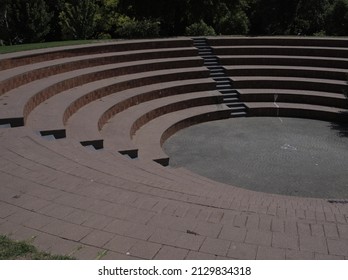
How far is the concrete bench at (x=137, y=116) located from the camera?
955 cm

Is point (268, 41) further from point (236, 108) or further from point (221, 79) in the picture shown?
point (236, 108)

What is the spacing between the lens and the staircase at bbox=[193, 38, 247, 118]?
14.8 meters

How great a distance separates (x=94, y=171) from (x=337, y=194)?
17.3ft

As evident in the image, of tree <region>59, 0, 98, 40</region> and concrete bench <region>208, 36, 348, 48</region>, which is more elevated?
tree <region>59, 0, 98, 40</region>

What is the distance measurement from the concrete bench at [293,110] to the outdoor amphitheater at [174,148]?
0.12 ft

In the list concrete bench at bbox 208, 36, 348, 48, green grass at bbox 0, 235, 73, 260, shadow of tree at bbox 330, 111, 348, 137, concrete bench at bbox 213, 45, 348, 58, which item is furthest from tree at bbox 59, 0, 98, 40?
green grass at bbox 0, 235, 73, 260

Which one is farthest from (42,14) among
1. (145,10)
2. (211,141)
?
(211,141)

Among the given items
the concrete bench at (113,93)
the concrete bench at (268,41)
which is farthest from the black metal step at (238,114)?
the concrete bench at (268,41)

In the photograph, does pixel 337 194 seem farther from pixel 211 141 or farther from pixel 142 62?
pixel 142 62

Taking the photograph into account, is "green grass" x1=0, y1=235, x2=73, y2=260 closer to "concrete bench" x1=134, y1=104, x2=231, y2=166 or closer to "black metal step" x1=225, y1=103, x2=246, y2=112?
"concrete bench" x1=134, y1=104, x2=231, y2=166

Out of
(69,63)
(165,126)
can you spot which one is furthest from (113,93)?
(165,126)

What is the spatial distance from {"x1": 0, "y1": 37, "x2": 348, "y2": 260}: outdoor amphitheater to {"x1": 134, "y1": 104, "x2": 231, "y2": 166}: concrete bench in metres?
0.06

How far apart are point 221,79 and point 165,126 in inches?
184

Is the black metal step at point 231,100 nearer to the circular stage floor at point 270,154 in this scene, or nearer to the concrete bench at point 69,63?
the circular stage floor at point 270,154
